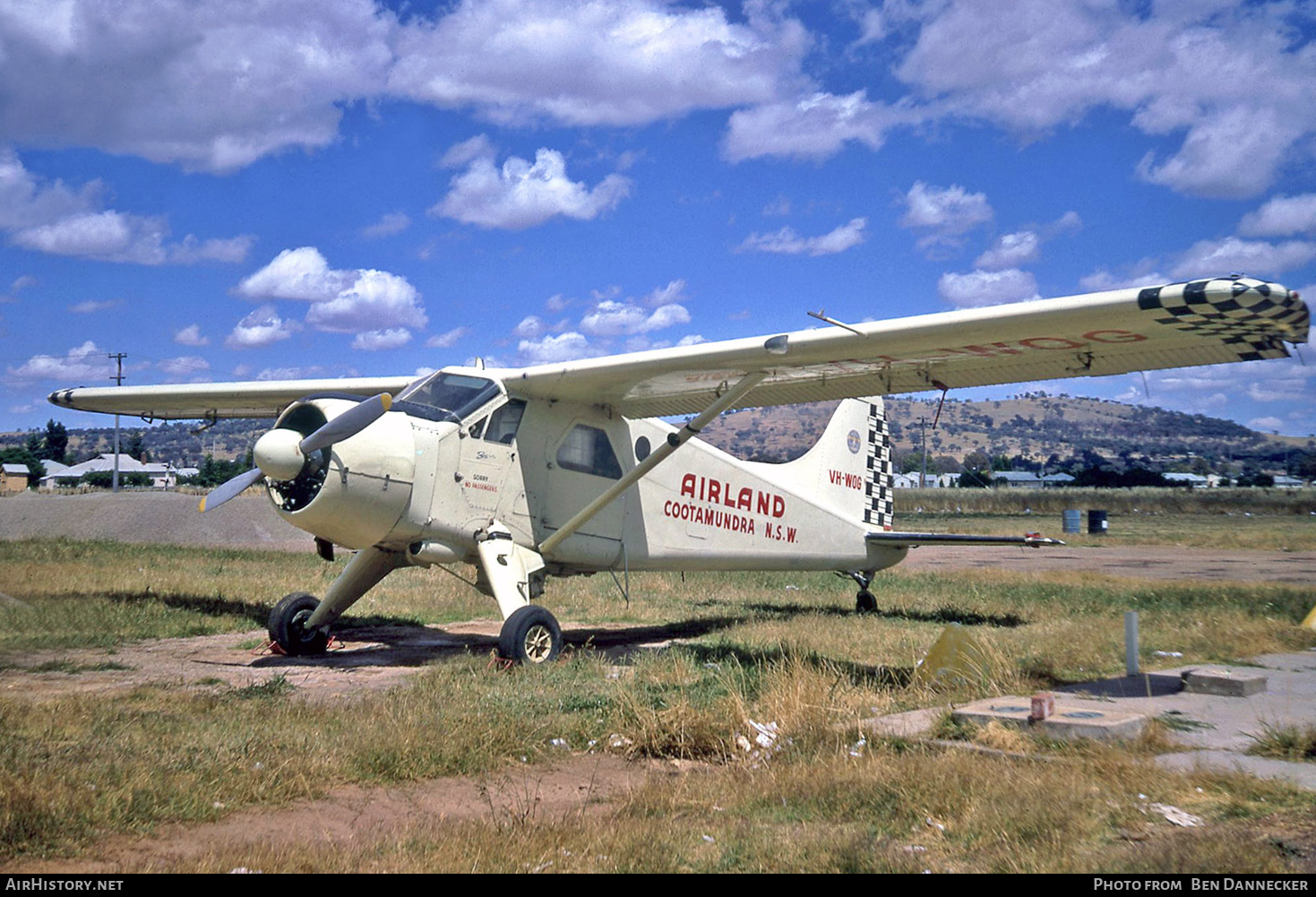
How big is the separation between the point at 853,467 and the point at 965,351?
6.57m

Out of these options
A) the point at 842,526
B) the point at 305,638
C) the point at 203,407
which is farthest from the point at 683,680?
the point at 203,407

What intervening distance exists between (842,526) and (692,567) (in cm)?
337

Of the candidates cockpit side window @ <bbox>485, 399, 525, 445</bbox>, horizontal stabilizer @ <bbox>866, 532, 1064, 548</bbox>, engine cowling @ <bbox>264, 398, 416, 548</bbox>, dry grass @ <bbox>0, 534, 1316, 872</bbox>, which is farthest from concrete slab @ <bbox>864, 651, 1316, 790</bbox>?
cockpit side window @ <bbox>485, 399, 525, 445</bbox>

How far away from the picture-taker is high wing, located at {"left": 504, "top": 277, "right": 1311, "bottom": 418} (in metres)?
7.37

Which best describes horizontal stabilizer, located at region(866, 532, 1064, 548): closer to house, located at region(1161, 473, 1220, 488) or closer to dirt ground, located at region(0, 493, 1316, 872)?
dirt ground, located at region(0, 493, 1316, 872)

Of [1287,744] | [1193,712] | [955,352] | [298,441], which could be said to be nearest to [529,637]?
[298,441]

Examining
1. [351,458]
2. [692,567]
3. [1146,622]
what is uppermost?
[351,458]

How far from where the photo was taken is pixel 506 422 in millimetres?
10875

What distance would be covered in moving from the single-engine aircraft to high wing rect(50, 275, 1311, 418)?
0.02 m

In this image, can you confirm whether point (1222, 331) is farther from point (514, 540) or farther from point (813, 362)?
point (514, 540)

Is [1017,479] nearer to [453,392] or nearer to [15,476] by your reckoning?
[15,476]

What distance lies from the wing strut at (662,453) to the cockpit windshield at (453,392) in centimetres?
164

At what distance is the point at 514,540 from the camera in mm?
10805

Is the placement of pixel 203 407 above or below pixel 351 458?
above
